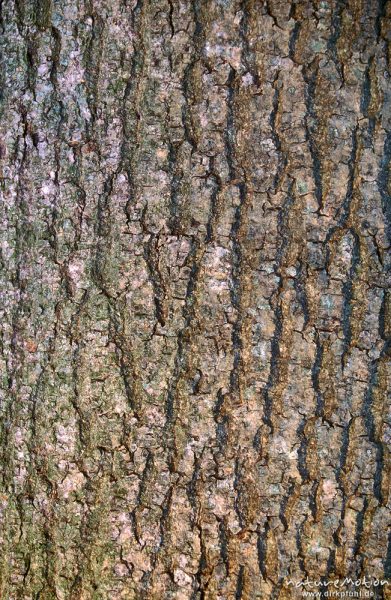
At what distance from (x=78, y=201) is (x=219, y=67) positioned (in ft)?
1.38

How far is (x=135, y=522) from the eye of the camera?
1.34 m

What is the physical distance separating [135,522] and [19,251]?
67 cm

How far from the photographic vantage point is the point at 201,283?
1297 millimetres

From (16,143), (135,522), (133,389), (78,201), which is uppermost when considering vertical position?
(16,143)

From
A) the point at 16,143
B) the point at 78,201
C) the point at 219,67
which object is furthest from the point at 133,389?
the point at 219,67

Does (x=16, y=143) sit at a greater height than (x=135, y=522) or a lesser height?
greater

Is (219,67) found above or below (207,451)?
above

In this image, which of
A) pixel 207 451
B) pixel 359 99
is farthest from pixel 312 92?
pixel 207 451

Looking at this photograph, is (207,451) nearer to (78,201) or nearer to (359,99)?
(78,201)

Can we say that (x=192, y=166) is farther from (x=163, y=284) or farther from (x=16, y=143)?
(x=16, y=143)

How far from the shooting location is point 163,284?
1.30 metres

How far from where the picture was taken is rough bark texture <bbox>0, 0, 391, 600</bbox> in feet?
4.17

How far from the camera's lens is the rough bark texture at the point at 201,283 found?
127 cm

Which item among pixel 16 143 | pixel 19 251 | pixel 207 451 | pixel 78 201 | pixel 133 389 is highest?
pixel 16 143
